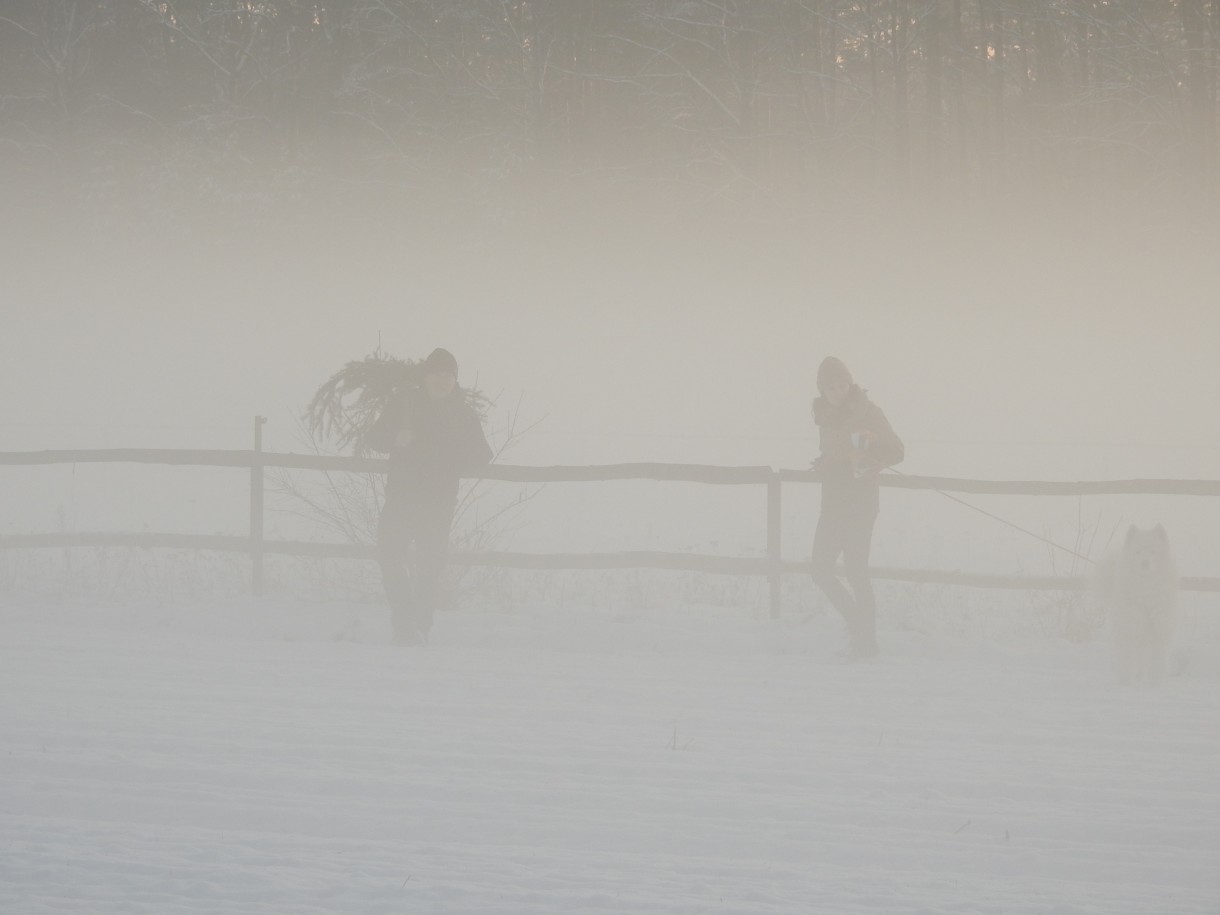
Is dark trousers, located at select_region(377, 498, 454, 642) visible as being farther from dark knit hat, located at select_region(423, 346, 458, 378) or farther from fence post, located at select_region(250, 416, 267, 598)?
fence post, located at select_region(250, 416, 267, 598)

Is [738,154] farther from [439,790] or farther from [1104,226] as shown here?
[439,790]

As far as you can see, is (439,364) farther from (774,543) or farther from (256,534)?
(774,543)

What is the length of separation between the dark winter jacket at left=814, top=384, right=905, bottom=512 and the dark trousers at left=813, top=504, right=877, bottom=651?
5 cm

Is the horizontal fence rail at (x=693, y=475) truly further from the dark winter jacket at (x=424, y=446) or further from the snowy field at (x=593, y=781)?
the snowy field at (x=593, y=781)

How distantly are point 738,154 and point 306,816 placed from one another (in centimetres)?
2197

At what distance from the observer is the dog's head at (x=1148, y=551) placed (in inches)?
268

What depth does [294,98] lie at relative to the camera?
2783 centimetres

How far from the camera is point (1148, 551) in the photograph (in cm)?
681

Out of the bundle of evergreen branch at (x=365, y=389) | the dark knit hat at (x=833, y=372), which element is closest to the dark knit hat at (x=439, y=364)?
the bundle of evergreen branch at (x=365, y=389)

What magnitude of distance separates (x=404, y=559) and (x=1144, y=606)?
4.58m

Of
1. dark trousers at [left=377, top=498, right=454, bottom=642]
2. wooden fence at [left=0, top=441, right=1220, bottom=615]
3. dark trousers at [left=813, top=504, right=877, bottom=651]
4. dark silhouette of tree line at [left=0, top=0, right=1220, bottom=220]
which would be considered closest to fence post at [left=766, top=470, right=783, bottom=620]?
wooden fence at [left=0, top=441, right=1220, bottom=615]

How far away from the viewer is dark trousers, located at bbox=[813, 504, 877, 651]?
733 cm

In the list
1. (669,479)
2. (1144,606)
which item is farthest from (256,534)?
(1144,606)

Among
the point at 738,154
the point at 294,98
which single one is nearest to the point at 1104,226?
the point at 738,154
